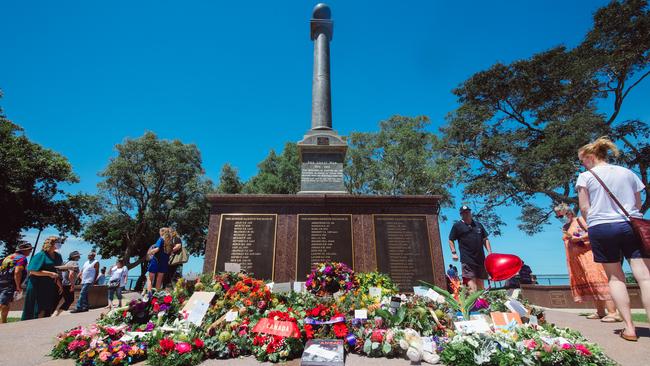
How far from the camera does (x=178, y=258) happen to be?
775 cm

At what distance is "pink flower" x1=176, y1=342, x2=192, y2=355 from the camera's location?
3.39m

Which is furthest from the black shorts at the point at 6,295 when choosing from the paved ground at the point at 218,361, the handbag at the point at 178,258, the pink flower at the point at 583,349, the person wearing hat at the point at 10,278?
the pink flower at the point at 583,349

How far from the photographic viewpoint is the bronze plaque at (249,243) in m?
7.14

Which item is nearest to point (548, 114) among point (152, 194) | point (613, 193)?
point (613, 193)

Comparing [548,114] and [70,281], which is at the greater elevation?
[548,114]

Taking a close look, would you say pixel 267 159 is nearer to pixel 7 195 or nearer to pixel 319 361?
pixel 7 195

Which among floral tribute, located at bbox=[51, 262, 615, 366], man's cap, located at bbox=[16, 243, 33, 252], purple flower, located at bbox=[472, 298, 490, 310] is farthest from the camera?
man's cap, located at bbox=[16, 243, 33, 252]

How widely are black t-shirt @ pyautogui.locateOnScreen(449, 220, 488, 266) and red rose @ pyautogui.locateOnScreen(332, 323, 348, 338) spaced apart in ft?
11.6

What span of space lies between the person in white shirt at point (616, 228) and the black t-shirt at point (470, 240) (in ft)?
7.48

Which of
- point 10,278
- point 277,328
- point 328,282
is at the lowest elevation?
point 277,328

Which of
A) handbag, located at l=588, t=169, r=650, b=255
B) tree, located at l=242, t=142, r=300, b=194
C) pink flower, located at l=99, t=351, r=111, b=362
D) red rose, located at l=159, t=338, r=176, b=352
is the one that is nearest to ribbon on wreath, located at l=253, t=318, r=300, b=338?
red rose, located at l=159, t=338, r=176, b=352

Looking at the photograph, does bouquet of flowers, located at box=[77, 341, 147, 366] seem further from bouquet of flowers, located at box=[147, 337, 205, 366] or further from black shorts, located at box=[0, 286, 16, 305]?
black shorts, located at box=[0, 286, 16, 305]

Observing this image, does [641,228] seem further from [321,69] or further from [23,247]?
[23,247]

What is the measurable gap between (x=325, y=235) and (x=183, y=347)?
14.6ft
